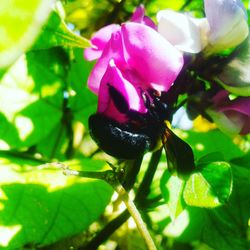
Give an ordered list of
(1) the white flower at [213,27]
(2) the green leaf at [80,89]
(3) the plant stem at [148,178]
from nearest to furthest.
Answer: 1. (1) the white flower at [213,27]
2. (3) the plant stem at [148,178]
3. (2) the green leaf at [80,89]

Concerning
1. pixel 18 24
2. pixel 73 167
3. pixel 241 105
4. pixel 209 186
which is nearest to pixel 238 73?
pixel 241 105

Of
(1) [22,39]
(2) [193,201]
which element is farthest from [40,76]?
(1) [22,39]

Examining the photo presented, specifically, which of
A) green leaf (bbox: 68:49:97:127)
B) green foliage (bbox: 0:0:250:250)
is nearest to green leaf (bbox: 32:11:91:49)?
green foliage (bbox: 0:0:250:250)

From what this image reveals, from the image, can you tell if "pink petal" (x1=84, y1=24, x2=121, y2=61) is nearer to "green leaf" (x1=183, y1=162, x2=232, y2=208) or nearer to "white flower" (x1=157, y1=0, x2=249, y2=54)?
"white flower" (x1=157, y1=0, x2=249, y2=54)

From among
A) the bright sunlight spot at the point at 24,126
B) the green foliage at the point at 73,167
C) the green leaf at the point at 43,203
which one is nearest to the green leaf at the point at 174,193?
the green foliage at the point at 73,167

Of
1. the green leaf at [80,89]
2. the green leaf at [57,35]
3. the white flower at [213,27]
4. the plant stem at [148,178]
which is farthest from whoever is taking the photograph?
the green leaf at [80,89]

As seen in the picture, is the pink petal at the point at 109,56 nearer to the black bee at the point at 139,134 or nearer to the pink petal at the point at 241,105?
the black bee at the point at 139,134
